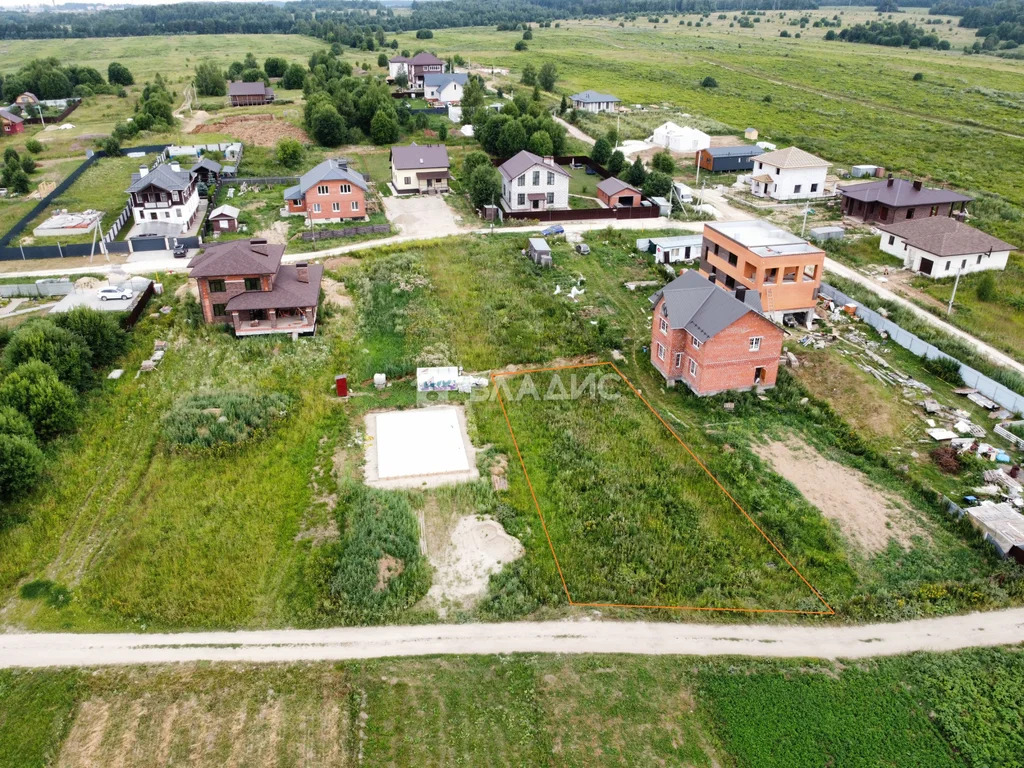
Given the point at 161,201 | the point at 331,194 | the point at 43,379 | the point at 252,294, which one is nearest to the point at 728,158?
the point at 331,194

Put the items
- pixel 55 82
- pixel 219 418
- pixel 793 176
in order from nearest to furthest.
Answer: pixel 219 418, pixel 793 176, pixel 55 82

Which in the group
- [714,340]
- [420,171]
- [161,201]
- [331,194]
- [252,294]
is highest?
[420,171]

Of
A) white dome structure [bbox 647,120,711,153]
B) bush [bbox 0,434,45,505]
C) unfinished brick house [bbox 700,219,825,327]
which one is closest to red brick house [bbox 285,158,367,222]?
unfinished brick house [bbox 700,219,825,327]

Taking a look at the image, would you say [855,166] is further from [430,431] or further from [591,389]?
[430,431]

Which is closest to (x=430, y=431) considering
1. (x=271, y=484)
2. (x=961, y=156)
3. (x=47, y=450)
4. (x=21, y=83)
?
(x=271, y=484)

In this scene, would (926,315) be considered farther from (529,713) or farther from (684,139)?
(684,139)

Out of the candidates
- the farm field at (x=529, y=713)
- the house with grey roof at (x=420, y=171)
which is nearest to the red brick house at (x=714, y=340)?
the farm field at (x=529, y=713)
